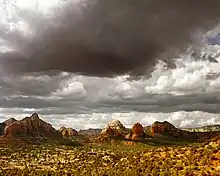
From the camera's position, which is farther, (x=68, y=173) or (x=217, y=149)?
(x=68, y=173)

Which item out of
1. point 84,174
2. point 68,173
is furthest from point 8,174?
point 84,174

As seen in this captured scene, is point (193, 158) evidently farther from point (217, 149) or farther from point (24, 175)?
point (24, 175)

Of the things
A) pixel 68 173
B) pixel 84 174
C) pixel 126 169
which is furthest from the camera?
pixel 68 173

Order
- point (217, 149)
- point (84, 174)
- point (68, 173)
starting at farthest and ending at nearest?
point (68, 173) < point (84, 174) < point (217, 149)

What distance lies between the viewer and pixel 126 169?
97312 mm

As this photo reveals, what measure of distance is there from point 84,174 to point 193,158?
3483 centimetres

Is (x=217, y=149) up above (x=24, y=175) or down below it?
above

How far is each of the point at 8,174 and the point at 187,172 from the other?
8017cm

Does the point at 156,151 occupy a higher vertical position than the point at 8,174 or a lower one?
higher

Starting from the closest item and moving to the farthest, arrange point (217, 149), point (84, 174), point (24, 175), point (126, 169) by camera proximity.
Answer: point (217, 149) < point (126, 169) < point (84, 174) < point (24, 175)

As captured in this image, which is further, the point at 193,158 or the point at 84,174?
the point at 84,174

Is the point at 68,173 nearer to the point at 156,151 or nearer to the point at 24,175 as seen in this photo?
the point at 24,175

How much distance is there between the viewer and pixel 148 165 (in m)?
94.1

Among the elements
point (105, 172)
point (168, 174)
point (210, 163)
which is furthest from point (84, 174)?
point (210, 163)
